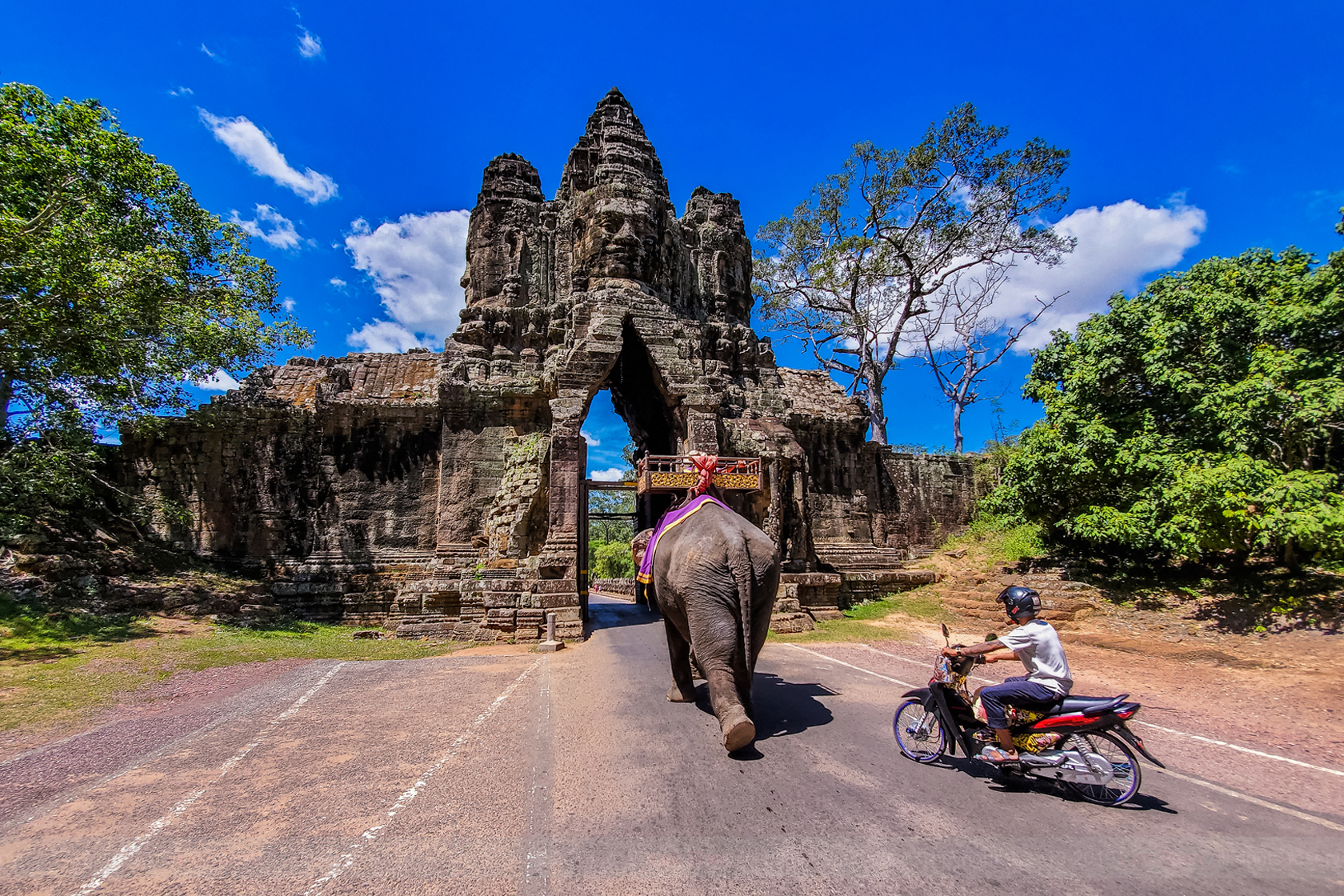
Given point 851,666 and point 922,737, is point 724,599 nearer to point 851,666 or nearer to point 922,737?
point 922,737

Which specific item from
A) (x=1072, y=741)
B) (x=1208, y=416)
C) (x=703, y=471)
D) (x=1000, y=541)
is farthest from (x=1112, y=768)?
(x=1000, y=541)

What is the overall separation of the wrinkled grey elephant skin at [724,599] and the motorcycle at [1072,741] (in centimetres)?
172

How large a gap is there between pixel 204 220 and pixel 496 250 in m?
8.06

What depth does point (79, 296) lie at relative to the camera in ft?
37.8

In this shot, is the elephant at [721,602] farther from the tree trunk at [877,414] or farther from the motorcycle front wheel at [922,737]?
the tree trunk at [877,414]

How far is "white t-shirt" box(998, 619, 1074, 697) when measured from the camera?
4527mm

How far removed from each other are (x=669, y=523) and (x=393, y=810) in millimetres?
4106

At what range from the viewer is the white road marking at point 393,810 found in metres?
3.53

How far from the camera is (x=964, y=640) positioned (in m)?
12.9

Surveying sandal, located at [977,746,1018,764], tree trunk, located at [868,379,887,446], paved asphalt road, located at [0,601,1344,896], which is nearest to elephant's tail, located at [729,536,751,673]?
paved asphalt road, located at [0,601,1344,896]

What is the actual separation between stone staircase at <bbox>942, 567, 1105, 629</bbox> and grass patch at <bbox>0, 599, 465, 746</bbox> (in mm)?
12247

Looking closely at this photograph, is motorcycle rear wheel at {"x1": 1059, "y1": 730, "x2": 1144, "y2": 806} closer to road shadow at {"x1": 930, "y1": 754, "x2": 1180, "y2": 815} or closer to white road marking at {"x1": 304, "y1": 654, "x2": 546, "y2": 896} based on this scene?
road shadow at {"x1": 930, "y1": 754, "x2": 1180, "y2": 815}

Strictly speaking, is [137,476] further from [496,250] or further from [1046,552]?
[1046,552]

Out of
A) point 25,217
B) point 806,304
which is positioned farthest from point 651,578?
point 806,304
